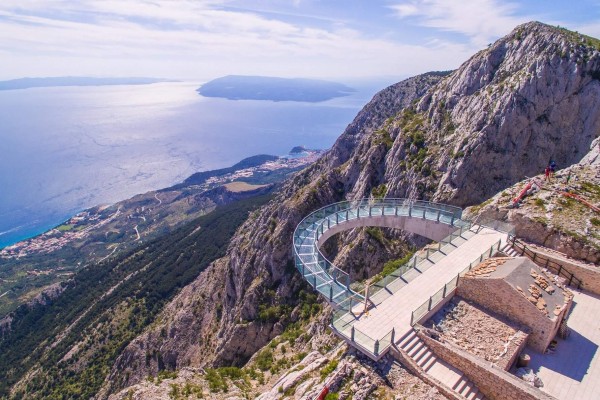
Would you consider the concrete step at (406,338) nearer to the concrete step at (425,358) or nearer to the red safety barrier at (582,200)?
the concrete step at (425,358)

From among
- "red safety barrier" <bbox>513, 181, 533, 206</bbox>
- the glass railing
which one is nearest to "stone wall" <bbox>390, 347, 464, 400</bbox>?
the glass railing

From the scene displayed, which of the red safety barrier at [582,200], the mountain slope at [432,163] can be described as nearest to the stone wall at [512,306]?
the red safety barrier at [582,200]

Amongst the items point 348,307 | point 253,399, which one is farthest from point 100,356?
point 348,307

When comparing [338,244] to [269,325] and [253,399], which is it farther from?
[253,399]

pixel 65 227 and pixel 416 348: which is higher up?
pixel 416 348

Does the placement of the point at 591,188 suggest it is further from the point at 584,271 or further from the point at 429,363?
the point at 429,363

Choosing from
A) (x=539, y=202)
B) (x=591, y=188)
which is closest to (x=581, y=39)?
(x=591, y=188)
